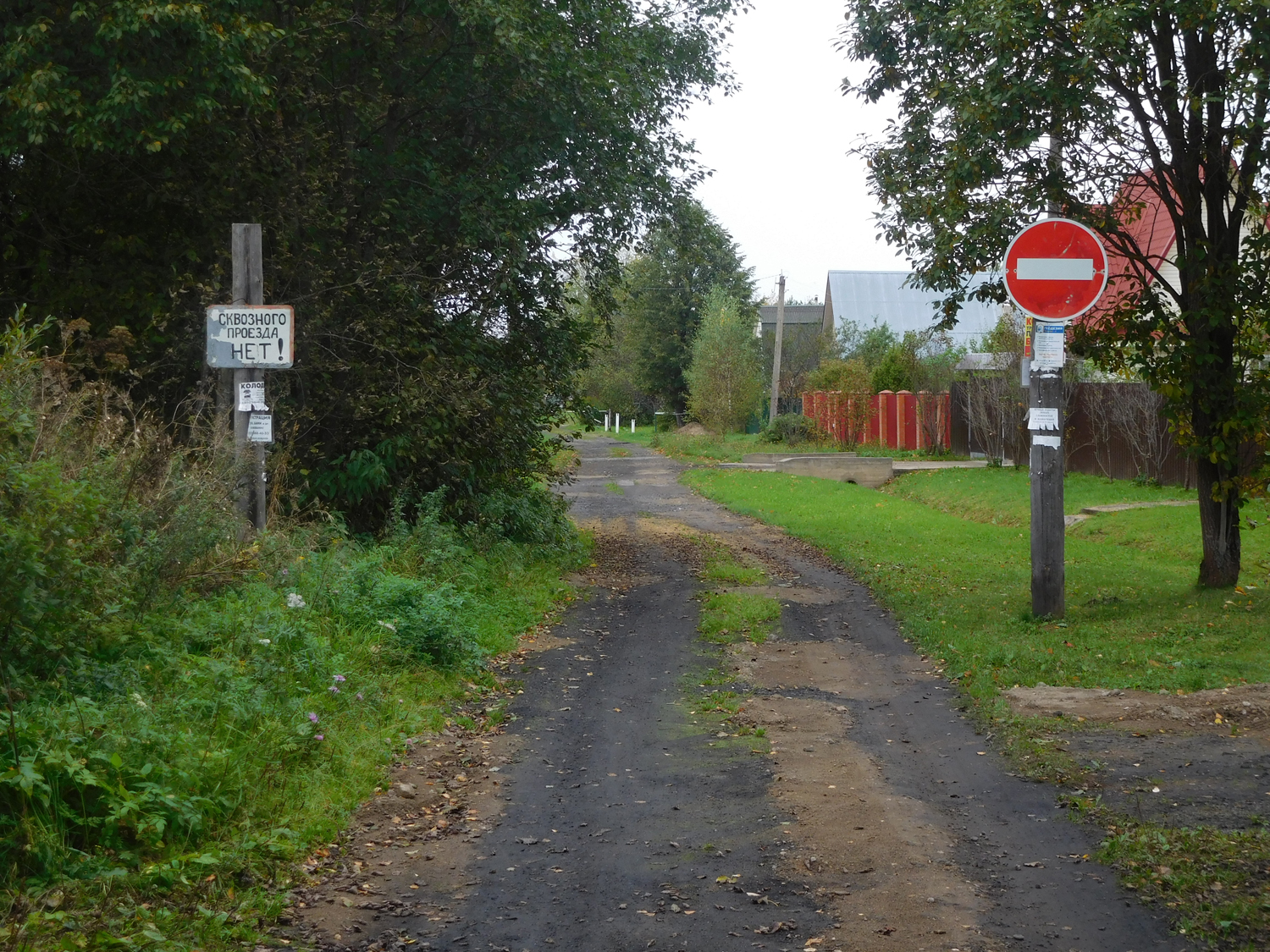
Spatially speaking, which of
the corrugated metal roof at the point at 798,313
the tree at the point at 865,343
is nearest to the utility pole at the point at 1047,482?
the tree at the point at 865,343

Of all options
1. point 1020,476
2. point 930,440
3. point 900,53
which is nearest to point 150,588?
point 900,53

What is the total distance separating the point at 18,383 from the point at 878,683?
5.66 metres

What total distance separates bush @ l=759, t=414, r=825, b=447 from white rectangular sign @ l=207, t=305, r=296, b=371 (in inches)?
1291

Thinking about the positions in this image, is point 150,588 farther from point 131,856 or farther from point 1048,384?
point 1048,384

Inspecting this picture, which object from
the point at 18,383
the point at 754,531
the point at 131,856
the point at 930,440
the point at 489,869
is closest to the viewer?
the point at 131,856

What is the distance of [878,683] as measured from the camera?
8133 mm

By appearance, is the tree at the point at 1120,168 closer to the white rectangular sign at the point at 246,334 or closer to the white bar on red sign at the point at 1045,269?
the white bar on red sign at the point at 1045,269

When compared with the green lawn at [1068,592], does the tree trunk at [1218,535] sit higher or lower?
higher

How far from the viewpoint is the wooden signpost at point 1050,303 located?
30.4 feet

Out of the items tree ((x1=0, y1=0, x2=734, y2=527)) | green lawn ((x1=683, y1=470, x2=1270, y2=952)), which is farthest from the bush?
tree ((x1=0, y1=0, x2=734, y2=527))

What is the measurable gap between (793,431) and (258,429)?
111 feet

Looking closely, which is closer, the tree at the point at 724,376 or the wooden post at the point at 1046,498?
→ the wooden post at the point at 1046,498

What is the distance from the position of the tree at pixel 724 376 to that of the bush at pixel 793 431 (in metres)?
3.75

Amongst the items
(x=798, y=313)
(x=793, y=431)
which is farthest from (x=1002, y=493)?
(x=798, y=313)
